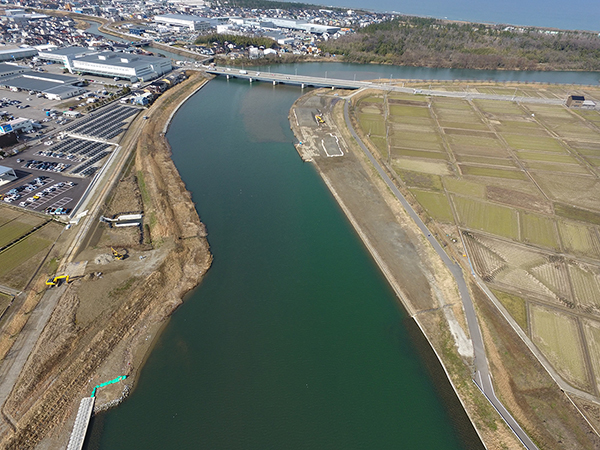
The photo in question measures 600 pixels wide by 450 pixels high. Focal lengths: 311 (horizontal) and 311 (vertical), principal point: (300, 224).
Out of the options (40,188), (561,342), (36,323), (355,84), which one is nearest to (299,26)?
(355,84)

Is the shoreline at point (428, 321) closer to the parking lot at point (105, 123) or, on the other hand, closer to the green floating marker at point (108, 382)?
the green floating marker at point (108, 382)

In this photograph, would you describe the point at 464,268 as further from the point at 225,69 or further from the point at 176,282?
the point at 225,69

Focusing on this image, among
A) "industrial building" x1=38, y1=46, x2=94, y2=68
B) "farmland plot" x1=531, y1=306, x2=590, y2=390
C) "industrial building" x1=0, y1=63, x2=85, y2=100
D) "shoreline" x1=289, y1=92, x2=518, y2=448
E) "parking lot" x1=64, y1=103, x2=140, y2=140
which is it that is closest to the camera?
"shoreline" x1=289, y1=92, x2=518, y2=448

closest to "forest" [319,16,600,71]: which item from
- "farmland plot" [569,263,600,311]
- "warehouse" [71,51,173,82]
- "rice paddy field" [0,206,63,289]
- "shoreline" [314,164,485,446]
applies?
"warehouse" [71,51,173,82]

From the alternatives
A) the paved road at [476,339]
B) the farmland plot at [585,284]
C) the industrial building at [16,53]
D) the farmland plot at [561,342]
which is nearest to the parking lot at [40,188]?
the paved road at [476,339]

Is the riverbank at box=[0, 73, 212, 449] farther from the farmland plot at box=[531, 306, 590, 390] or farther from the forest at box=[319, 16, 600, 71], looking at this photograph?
the forest at box=[319, 16, 600, 71]
